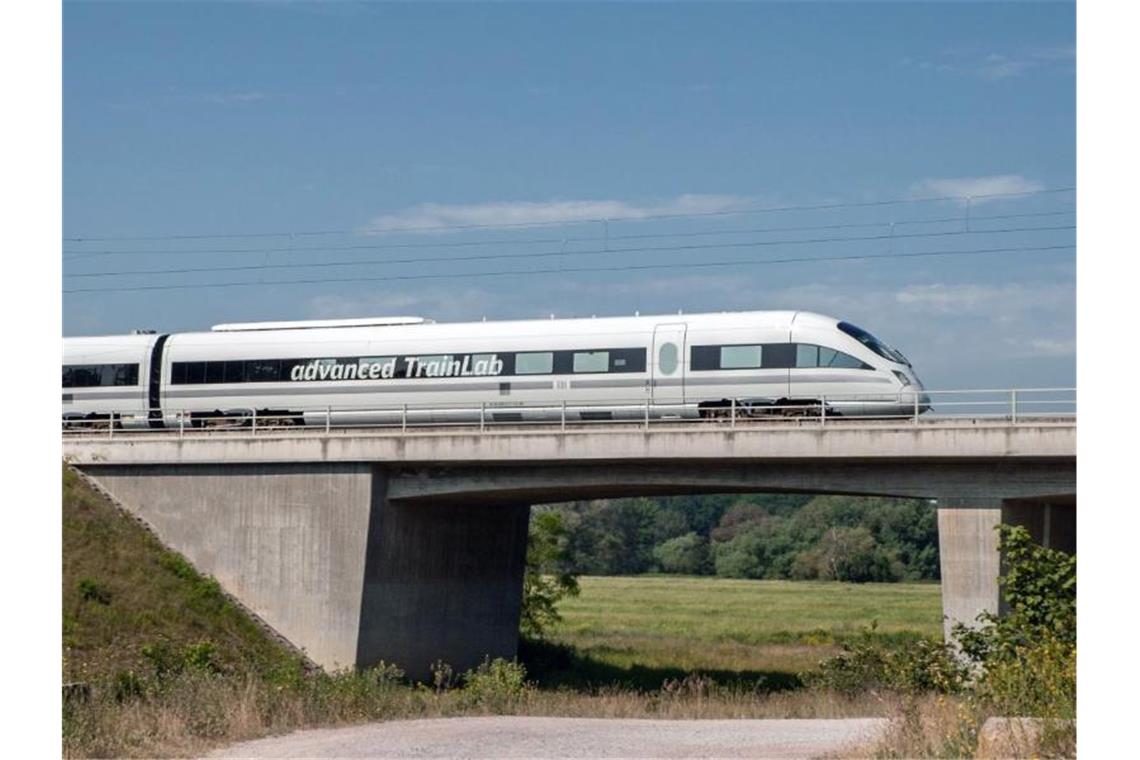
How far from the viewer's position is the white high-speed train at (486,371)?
122 ft

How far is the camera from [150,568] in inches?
1455

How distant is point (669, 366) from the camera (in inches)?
1511

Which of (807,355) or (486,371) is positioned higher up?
(807,355)

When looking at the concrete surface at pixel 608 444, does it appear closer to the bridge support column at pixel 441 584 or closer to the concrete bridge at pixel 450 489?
the concrete bridge at pixel 450 489

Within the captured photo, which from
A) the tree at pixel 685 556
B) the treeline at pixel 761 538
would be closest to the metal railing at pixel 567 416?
the treeline at pixel 761 538

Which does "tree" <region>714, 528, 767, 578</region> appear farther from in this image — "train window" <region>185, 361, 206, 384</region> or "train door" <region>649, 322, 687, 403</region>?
"train door" <region>649, 322, 687, 403</region>

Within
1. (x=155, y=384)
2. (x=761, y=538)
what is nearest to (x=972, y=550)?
(x=155, y=384)

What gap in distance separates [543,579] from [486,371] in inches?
508

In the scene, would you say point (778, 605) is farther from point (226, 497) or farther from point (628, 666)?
point (226, 497)

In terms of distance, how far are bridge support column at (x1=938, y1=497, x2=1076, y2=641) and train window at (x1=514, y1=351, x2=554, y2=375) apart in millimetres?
11673

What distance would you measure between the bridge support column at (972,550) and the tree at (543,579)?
18.8 meters

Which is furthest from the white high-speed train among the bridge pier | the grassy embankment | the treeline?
the treeline

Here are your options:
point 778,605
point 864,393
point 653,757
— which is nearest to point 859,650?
point 864,393

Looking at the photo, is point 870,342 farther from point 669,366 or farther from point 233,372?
point 233,372
